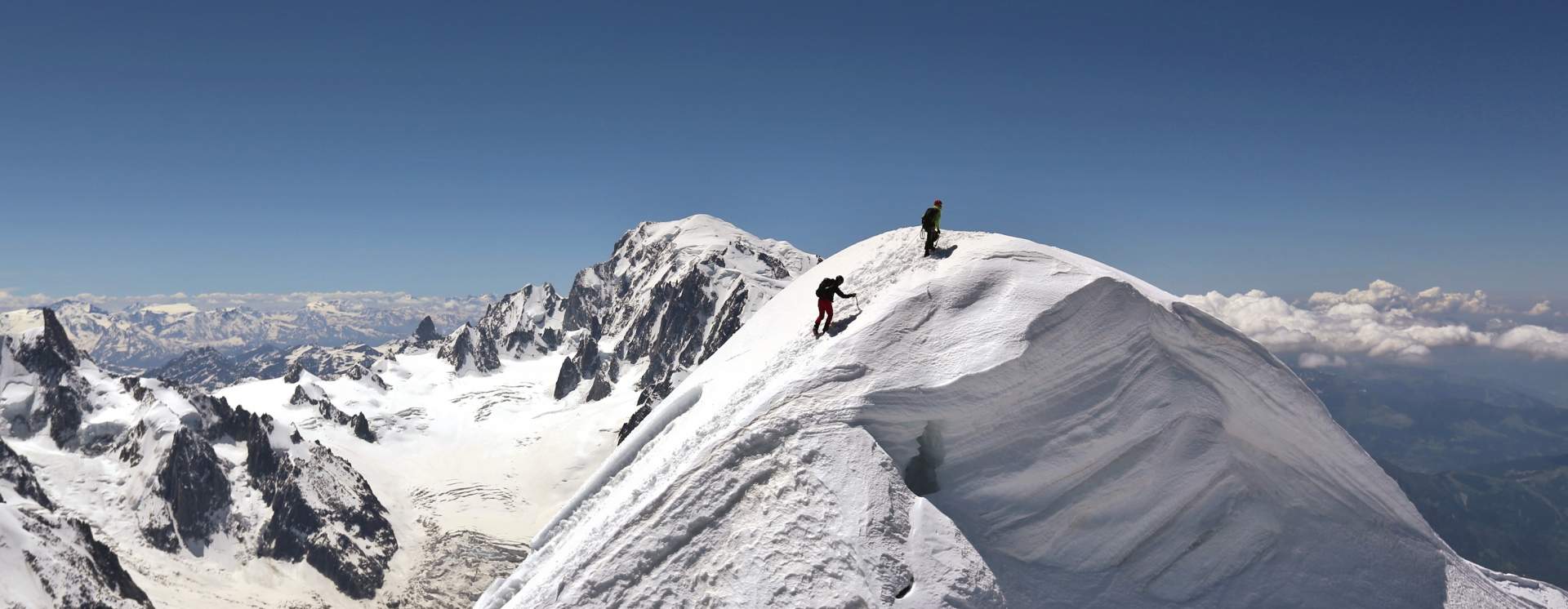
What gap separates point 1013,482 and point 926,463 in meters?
1.50

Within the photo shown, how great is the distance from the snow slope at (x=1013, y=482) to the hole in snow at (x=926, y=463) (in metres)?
0.03

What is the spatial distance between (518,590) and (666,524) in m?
4.53

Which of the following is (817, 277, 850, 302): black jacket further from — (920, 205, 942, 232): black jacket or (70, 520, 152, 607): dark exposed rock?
(70, 520, 152, 607): dark exposed rock

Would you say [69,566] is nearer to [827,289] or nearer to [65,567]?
[65,567]

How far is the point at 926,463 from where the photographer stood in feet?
46.7

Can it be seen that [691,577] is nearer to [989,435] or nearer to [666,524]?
[666,524]

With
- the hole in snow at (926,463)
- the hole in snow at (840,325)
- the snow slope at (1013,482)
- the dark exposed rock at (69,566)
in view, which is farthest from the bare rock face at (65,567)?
the hole in snow at (926,463)

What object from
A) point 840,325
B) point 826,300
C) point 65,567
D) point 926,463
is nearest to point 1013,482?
point 926,463

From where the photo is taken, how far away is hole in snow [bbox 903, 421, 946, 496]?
553 inches

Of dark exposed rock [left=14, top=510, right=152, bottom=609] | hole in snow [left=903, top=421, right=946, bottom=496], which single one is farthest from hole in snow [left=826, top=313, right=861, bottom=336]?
dark exposed rock [left=14, top=510, right=152, bottom=609]

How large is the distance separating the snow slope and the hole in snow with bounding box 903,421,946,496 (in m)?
0.03

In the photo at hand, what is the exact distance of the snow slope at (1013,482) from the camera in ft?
40.5

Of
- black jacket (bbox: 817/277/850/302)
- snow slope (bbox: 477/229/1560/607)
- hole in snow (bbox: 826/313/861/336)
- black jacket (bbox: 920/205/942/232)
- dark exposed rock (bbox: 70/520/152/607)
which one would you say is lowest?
dark exposed rock (bbox: 70/520/152/607)

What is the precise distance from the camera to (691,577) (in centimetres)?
1220
